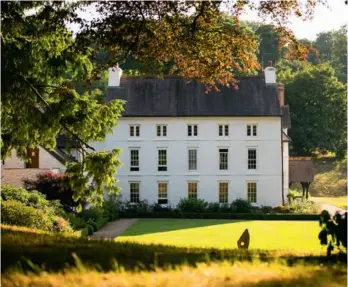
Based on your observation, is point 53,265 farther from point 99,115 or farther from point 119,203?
point 119,203

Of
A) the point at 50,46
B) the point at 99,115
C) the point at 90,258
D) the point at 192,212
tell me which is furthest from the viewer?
the point at 192,212

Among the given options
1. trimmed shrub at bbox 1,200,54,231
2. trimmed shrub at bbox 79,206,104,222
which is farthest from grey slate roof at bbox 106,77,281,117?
trimmed shrub at bbox 1,200,54,231

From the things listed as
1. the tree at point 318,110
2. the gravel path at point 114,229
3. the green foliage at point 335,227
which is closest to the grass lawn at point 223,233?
the gravel path at point 114,229

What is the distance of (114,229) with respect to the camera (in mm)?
30266

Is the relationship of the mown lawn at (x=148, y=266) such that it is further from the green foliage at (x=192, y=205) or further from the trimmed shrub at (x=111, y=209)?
the green foliage at (x=192, y=205)

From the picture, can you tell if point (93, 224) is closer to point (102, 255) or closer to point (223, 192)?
point (223, 192)

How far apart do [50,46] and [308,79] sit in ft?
137

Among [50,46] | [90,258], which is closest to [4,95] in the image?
[50,46]

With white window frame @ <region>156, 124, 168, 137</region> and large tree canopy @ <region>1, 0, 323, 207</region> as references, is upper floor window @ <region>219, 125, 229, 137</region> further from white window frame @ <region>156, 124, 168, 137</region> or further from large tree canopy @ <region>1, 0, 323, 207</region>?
large tree canopy @ <region>1, 0, 323, 207</region>

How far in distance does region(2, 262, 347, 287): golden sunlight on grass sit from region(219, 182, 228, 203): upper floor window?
105ft

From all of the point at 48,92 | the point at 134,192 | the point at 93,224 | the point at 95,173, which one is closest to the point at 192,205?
the point at 134,192

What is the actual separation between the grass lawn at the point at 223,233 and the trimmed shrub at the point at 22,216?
331 cm

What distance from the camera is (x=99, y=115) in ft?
51.5

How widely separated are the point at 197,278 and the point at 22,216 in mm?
12258
